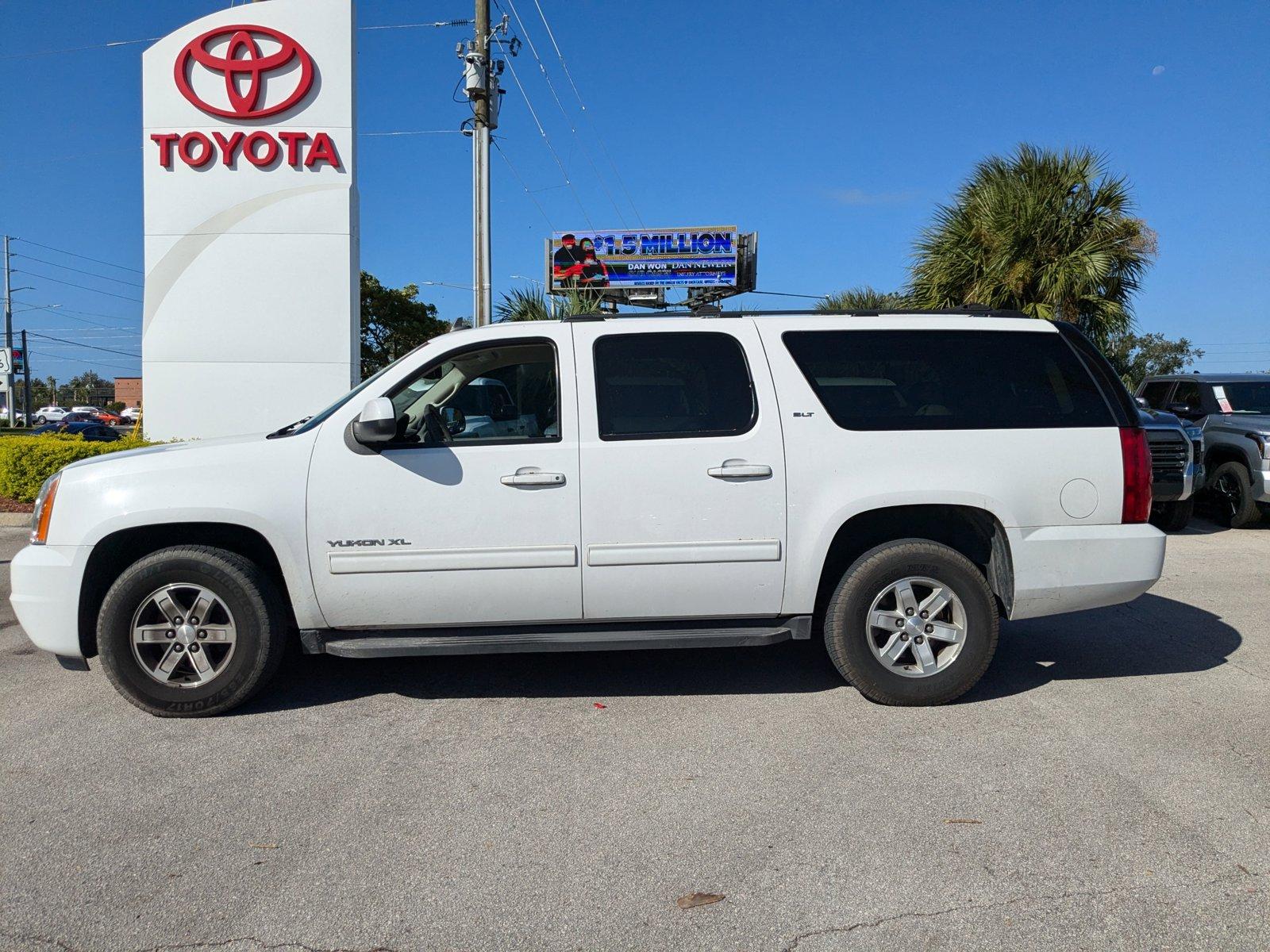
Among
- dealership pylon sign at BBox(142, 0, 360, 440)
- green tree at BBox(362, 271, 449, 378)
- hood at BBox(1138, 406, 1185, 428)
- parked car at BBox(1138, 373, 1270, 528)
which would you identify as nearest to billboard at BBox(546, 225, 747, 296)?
green tree at BBox(362, 271, 449, 378)

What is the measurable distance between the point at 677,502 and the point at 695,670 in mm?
1369

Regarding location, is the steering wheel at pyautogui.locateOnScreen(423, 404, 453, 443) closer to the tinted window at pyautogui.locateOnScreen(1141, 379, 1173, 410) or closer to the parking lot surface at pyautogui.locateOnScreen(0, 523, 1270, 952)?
the parking lot surface at pyautogui.locateOnScreen(0, 523, 1270, 952)

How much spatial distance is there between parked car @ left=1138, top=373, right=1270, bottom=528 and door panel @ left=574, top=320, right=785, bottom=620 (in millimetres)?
9045

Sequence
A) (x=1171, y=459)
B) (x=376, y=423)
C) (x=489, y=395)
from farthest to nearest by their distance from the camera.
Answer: (x=1171, y=459) → (x=489, y=395) → (x=376, y=423)

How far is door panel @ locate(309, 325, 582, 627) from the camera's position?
458 cm

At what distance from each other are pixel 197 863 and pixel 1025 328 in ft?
14.5

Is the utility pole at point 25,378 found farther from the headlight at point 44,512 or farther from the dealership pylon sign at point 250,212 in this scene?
the headlight at point 44,512

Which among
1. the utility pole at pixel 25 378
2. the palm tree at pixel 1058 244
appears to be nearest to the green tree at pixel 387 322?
→ the utility pole at pixel 25 378

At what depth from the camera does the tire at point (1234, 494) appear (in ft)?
37.5

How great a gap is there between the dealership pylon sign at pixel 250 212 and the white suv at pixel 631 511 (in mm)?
9520

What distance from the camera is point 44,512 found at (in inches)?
184

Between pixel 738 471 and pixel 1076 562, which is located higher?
pixel 738 471

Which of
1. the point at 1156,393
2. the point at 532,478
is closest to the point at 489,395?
the point at 532,478

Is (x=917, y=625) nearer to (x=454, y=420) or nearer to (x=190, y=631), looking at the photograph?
(x=454, y=420)
